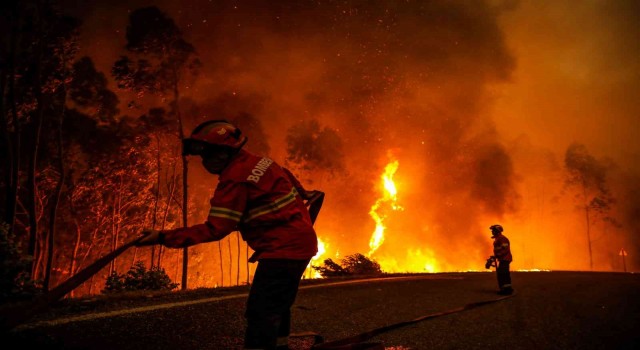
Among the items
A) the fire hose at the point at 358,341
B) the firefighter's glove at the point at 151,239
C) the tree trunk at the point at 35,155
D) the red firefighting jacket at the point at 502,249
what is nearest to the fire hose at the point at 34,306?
the firefighter's glove at the point at 151,239

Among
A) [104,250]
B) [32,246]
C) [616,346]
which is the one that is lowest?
[616,346]

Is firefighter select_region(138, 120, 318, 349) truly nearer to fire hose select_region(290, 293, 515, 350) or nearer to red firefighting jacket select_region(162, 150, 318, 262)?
red firefighting jacket select_region(162, 150, 318, 262)

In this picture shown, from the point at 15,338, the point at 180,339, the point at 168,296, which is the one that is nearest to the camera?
the point at 15,338

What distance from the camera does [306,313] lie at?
231 inches

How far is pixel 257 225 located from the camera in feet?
9.11

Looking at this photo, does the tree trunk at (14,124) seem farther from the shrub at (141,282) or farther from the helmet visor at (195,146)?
the helmet visor at (195,146)

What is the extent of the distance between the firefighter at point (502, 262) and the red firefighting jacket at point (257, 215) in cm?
810

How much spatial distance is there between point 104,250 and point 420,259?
48.1m

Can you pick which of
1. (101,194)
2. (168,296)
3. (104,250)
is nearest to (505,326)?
(168,296)

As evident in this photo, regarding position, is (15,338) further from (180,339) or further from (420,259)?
(420,259)

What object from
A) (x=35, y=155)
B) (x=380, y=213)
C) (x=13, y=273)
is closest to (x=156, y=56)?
(x=35, y=155)

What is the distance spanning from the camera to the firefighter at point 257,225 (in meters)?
2.60

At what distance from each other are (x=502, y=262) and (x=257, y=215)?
876 centimetres

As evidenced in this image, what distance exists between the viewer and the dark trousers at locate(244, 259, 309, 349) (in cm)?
262
